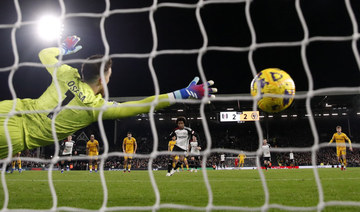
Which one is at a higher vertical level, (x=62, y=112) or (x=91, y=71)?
(x=91, y=71)

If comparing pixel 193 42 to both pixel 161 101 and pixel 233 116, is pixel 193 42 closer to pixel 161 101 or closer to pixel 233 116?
pixel 233 116

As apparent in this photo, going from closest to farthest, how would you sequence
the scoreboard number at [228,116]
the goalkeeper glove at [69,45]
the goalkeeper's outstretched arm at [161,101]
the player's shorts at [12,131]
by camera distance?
the goalkeeper's outstretched arm at [161,101] → the player's shorts at [12,131] → the goalkeeper glove at [69,45] → the scoreboard number at [228,116]

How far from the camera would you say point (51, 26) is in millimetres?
12125

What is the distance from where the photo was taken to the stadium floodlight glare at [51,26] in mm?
2989

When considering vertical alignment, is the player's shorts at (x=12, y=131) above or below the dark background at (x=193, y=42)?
below

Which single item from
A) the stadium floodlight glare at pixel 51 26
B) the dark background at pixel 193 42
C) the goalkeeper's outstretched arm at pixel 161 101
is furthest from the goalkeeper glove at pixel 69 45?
the dark background at pixel 193 42

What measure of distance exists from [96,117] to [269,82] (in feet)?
6.37

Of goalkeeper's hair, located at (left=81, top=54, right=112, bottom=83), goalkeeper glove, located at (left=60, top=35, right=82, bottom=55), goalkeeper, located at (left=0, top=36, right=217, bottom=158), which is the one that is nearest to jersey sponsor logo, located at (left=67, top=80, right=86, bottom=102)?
goalkeeper, located at (left=0, top=36, right=217, bottom=158)

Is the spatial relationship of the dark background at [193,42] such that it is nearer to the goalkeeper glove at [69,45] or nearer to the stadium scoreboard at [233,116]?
the stadium scoreboard at [233,116]

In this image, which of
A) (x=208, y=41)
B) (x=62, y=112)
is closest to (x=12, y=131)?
(x=62, y=112)

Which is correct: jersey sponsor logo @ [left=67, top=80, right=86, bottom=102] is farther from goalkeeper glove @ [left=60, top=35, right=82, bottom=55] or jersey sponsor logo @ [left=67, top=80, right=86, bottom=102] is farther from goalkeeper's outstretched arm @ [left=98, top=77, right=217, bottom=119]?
goalkeeper glove @ [left=60, top=35, right=82, bottom=55]

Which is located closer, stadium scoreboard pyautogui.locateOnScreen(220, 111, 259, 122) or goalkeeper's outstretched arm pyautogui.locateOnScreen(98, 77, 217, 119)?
goalkeeper's outstretched arm pyautogui.locateOnScreen(98, 77, 217, 119)

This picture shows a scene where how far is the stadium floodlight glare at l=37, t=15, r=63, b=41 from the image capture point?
2.99 m

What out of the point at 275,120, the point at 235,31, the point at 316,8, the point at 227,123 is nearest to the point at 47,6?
the point at 235,31
